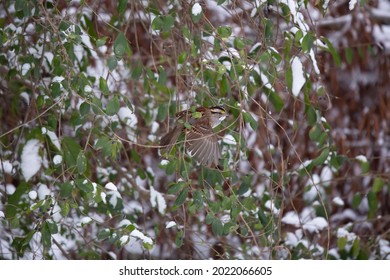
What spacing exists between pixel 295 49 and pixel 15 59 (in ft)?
3.50

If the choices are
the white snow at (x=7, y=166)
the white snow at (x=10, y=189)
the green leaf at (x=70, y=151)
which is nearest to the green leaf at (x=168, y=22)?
the green leaf at (x=70, y=151)

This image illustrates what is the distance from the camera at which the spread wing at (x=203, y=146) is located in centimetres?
271

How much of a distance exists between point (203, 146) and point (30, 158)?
2.34 ft

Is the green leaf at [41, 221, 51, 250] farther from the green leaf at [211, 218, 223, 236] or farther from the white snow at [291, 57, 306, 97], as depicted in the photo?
the white snow at [291, 57, 306, 97]

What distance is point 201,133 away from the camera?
2.70m

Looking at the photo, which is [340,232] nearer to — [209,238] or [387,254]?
[387,254]

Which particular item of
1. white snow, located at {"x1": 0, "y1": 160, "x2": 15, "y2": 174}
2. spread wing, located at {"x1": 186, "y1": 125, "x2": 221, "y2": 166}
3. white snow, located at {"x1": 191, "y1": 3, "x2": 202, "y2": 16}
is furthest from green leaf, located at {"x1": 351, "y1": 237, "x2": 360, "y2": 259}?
white snow, located at {"x1": 191, "y1": 3, "x2": 202, "y2": 16}

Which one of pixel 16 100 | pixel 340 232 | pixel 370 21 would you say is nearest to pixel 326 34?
pixel 370 21

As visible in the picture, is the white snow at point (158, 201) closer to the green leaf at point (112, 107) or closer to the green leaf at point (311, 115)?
the green leaf at point (311, 115)

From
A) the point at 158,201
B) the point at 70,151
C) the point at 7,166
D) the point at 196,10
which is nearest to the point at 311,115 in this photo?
the point at 196,10

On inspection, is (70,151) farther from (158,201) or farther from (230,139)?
(158,201)

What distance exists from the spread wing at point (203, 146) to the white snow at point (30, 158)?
636 millimetres

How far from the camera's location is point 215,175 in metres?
2.81
